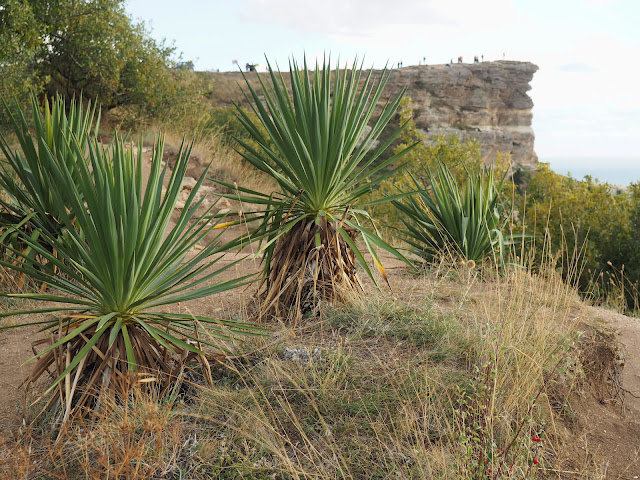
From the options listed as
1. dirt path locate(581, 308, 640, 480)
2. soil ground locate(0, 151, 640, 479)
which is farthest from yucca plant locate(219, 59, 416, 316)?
dirt path locate(581, 308, 640, 480)

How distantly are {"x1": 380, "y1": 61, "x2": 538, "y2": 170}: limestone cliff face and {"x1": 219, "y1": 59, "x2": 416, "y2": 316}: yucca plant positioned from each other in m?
34.5

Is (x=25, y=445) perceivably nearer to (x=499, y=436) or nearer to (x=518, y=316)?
(x=499, y=436)

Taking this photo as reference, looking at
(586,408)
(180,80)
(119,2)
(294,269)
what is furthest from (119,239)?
(180,80)

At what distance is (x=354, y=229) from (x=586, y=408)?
204 centimetres

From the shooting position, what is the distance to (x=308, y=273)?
4121mm

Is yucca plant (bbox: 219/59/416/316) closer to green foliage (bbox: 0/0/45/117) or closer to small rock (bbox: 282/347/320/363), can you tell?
small rock (bbox: 282/347/320/363)

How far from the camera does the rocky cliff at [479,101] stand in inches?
1535

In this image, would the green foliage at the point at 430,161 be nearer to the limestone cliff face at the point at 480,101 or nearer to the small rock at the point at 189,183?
the small rock at the point at 189,183

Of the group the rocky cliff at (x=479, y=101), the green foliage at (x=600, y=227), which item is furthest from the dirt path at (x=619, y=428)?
the rocky cliff at (x=479, y=101)

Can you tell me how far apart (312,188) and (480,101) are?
40.5 m

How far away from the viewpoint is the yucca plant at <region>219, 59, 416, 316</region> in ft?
12.9

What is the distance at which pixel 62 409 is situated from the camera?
2.67m

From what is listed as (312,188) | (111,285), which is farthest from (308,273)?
(111,285)

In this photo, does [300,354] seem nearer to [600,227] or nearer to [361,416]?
[361,416]
